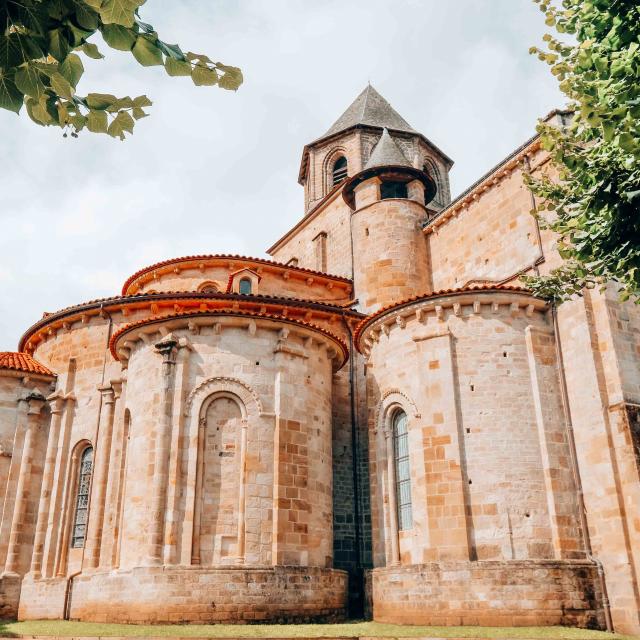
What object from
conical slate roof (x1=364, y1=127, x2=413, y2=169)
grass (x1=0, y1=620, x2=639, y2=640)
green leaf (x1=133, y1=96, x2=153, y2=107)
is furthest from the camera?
conical slate roof (x1=364, y1=127, x2=413, y2=169)

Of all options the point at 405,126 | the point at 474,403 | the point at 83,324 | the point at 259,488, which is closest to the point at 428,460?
the point at 474,403

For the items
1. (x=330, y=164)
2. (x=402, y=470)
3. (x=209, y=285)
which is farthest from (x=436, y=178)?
(x=402, y=470)

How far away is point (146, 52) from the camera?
3389 millimetres

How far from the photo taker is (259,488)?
14195 mm

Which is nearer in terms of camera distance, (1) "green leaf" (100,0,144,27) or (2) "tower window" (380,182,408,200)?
(1) "green leaf" (100,0,144,27)

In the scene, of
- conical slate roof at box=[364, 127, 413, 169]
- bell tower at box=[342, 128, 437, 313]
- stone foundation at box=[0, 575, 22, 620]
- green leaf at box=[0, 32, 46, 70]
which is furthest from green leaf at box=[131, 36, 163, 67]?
conical slate roof at box=[364, 127, 413, 169]

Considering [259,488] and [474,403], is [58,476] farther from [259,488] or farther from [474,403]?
[474,403]

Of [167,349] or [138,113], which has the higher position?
[167,349]

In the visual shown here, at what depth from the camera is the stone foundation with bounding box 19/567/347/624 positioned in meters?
12.9

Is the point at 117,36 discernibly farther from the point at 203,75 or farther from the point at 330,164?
the point at 330,164

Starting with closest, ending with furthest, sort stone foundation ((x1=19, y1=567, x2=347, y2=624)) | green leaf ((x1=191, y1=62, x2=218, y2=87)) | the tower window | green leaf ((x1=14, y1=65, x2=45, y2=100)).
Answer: green leaf ((x1=14, y1=65, x2=45, y2=100))
green leaf ((x1=191, y1=62, x2=218, y2=87))
stone foundation ((x1=19, y1=567, x2=347, y2=624))
the tower window

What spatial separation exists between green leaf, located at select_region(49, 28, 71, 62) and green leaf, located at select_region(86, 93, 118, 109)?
0.41m

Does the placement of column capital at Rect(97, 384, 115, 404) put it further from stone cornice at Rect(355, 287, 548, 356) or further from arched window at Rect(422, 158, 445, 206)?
arched window at Rect(422, 158, 445, 206)

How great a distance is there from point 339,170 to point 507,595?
65.9 feet
